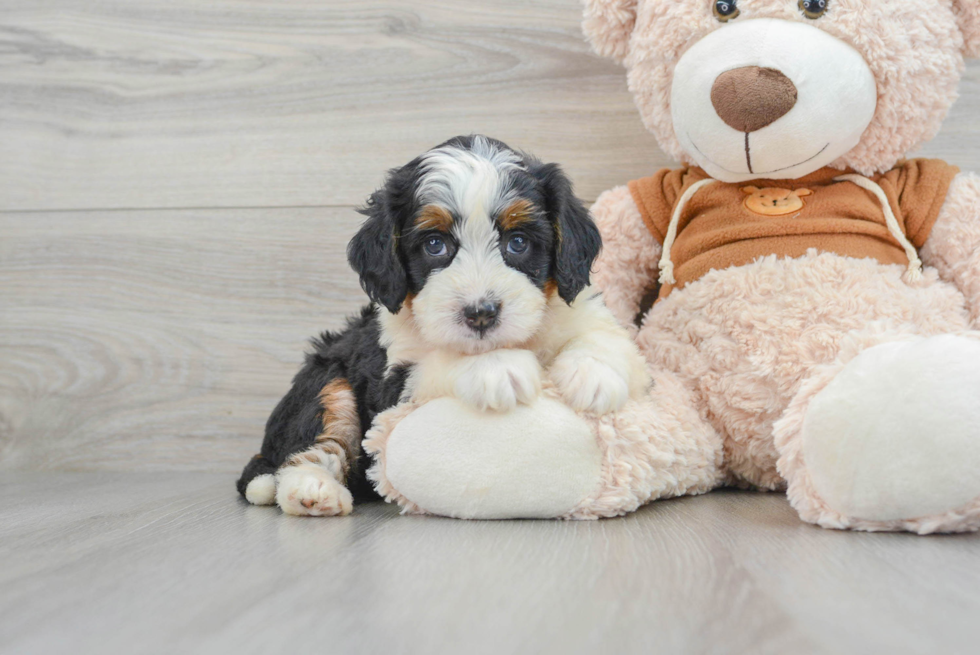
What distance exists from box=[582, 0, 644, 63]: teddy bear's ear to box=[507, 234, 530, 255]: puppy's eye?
2.14 feet

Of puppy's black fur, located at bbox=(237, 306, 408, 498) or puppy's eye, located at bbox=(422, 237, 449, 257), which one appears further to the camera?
puppy's black fur, located at bbox=(237, 306, 408, 498)

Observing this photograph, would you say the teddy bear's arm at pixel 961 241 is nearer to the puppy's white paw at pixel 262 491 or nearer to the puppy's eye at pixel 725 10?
the puppy's eye at pixel 725 10

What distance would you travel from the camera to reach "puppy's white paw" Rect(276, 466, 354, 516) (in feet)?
5.08

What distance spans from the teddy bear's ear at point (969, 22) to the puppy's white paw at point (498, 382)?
1.17 meters

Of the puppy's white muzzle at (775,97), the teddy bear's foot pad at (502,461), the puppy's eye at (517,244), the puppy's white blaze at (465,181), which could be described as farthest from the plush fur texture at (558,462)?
the puppy's white muzzle at (775,97)

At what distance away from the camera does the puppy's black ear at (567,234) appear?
4.96ft

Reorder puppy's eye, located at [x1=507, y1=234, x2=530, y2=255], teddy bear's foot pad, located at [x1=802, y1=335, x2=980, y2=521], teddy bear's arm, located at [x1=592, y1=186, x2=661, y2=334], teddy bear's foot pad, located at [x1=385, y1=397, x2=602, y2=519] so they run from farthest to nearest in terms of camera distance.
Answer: teddy bear's arm, located at [x1=592, y1=186, x2=661, y2=334] → puppy's eye, located at [x1=507, y1=234, x2=530, y2=255] → teddy bear's foot pad, located at [x1=385, y1=397, x2=602, y2=519] → teddy bear's foot pad, located at [x1=802, y1=335, x2=980, y2=521]

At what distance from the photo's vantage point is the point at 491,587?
996mm

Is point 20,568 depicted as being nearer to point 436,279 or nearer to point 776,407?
point 436,279

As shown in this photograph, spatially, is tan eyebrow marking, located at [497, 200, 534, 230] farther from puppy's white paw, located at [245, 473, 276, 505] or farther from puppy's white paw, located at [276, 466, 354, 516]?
puppy's white paw, located at [245, 473, 276, 505]

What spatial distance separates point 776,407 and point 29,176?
2216 mm

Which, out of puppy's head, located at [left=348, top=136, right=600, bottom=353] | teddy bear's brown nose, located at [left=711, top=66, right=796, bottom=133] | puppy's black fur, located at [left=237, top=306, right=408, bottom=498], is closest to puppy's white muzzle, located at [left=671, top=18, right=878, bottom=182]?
teddy bear's brown nose, located at [left=711, top=66, right=796, bottom=133]

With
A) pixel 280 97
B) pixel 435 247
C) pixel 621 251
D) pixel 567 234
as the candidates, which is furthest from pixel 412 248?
pixel 280 97

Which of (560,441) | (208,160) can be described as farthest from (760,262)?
(208,160)
